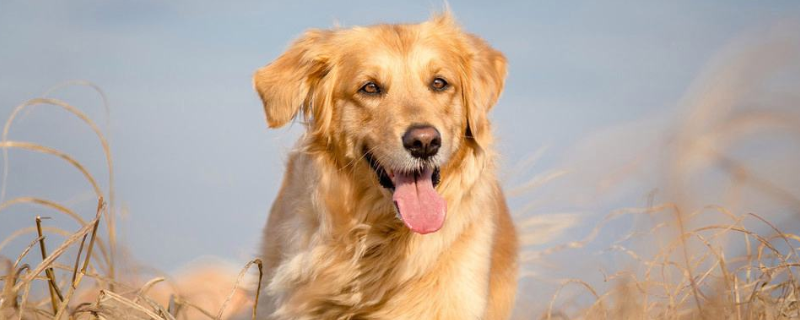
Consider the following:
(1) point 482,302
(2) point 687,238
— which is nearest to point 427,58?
(1) point 482,302

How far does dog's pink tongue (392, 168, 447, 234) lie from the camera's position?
4.06 meters

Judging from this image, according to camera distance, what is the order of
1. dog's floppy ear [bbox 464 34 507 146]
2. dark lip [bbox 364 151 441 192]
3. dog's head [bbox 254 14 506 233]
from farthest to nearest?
dog's floppy ear [bbox 464 34 507 146]
dark lip [bbox 364 151 441 192]
dog's head [bbox 254 14 506 233]

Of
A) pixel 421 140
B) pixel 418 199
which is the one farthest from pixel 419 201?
pixel 421 140

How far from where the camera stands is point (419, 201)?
4105 mm

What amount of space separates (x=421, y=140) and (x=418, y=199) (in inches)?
14.8

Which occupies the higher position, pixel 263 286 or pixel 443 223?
pixel 443 223

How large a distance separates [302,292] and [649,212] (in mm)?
1866

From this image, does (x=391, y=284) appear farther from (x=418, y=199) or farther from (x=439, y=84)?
(x=439, y=84)

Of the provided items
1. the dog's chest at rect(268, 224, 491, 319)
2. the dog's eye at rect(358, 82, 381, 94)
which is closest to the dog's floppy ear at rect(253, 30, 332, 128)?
the dog's eye at rect(358, 82, 381, 94)

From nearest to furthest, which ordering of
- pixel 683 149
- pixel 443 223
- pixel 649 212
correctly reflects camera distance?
pixel 683 149 < pixel 443 223 < pixel 649 212

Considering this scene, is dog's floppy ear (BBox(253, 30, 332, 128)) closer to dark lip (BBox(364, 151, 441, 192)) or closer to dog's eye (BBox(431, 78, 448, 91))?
dark lip (BBox(364, 151, 441, 192))

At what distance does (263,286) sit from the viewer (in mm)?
4691

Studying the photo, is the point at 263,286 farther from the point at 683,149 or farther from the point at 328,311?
the point at 683,149

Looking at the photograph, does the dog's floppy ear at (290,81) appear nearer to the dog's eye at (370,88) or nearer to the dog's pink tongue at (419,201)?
the dog's eye at (370,88)
